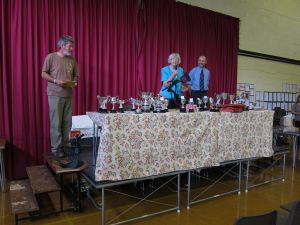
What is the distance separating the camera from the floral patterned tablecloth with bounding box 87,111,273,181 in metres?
2.17

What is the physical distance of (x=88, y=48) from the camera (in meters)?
3.97

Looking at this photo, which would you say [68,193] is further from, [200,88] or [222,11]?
[222,11]

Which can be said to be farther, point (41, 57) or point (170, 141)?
point (41, 57)

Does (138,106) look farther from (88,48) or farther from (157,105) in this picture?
(88,48)

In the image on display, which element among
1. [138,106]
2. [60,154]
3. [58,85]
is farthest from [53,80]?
[138,106]

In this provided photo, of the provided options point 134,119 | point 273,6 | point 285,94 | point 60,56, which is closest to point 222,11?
point 273,6

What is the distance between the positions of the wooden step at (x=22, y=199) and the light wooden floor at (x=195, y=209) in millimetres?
174

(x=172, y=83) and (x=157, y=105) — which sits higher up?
(x=172, y=83)

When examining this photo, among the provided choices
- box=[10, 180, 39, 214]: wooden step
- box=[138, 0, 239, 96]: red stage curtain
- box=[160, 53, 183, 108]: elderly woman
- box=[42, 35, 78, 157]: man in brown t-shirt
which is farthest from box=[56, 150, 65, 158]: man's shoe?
box=[138, 0, 239, 96]: red stage curtain

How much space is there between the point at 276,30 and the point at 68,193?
664cm

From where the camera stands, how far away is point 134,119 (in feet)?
7.36

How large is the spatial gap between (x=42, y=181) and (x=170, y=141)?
1314 mm

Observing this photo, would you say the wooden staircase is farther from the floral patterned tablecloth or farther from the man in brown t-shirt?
the floral patterned tablecloth

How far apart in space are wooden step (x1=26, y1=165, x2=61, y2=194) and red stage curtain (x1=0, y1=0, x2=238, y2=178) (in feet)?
2.68
